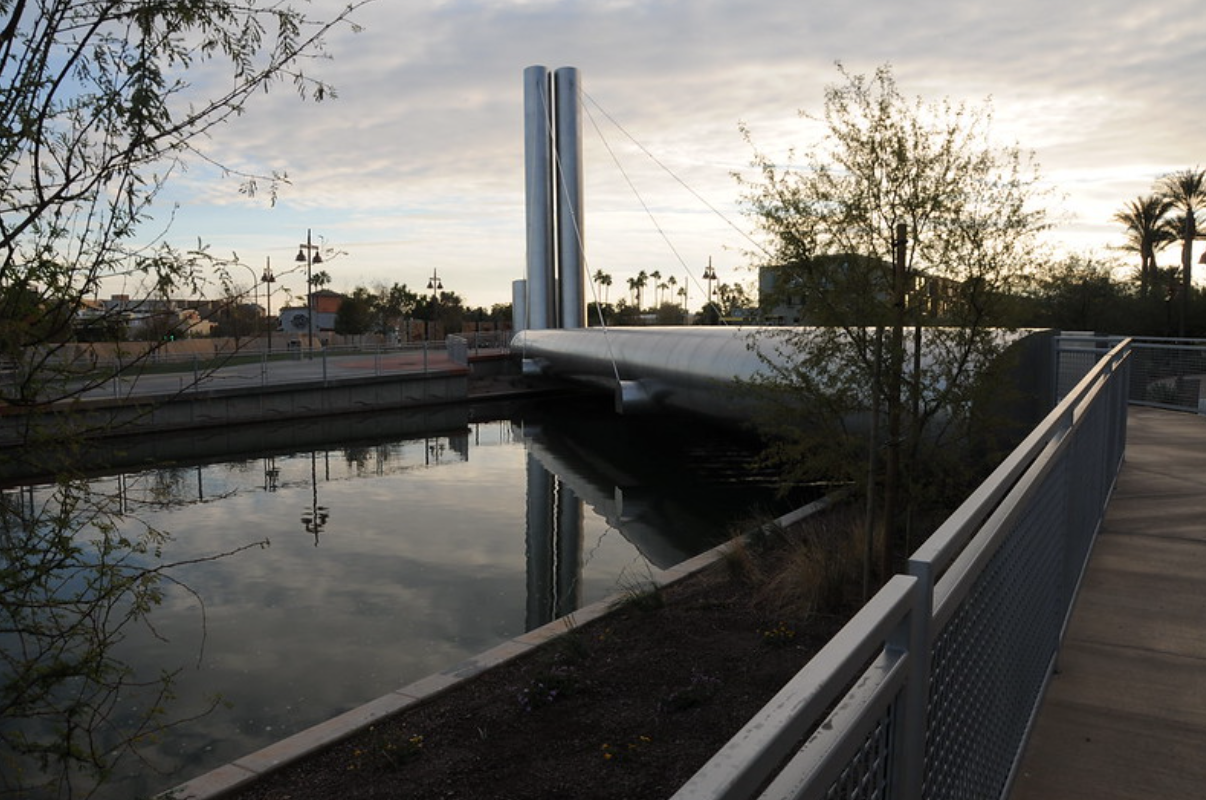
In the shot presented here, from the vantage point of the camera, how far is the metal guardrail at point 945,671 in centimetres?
130

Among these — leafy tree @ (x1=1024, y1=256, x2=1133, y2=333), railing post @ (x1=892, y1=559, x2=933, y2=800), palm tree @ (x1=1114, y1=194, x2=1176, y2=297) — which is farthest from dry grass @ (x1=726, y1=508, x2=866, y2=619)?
palm tree @ (x1=1114, y1=194, x2=1176, y2=297)

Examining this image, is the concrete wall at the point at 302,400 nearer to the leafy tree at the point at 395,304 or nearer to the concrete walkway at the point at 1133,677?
the concrete walkway at the point at 1133,677

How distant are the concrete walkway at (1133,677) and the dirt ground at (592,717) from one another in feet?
5.71

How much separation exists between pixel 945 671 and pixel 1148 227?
1821 inches

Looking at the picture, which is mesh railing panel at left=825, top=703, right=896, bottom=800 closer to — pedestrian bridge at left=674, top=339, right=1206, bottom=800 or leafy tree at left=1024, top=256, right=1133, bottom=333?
pedestrian bridge at left=674, top=339, right=1206, bottom=800

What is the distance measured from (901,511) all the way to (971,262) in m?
2.84

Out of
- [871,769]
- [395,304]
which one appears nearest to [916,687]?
[871,769]

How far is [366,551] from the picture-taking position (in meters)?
10.9

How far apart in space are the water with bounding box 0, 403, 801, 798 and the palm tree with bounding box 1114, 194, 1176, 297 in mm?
30573

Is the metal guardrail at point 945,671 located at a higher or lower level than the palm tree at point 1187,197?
lower

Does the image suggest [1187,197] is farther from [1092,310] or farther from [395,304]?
[395,304]

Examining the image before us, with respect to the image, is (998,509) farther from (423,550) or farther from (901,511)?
(423,550)

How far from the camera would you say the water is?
263 inches

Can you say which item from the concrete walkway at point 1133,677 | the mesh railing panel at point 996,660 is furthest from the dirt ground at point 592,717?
the mesh railing panel at point 996,660
